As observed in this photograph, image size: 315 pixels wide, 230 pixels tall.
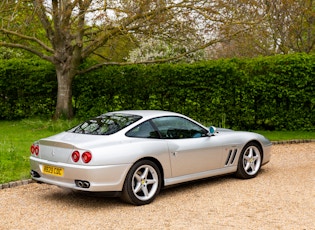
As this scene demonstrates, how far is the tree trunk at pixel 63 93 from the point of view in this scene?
683 inches

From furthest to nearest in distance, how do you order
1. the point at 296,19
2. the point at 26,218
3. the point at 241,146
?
the point at 296,19, the point at 241,146, the point at 26,218

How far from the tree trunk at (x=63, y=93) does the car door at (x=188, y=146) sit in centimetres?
1024

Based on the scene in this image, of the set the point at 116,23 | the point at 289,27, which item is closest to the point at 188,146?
the point at 116,23

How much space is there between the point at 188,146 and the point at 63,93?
1085cm

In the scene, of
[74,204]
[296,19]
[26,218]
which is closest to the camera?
[26,218]

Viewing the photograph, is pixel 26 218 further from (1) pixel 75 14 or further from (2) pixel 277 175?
(1) pixel 75 14

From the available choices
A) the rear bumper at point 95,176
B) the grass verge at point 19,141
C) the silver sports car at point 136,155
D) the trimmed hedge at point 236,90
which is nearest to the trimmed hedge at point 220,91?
the trimmed hedge at point 236,90

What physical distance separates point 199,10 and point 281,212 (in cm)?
1024

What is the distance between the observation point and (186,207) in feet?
22.0

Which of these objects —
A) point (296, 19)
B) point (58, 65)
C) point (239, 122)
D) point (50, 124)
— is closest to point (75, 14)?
point (58, 65)

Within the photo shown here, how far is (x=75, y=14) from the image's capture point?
1605cm

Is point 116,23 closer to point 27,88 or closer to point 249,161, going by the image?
point 27,88

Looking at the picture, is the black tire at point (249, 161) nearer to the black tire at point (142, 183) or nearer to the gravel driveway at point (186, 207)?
the gravel driveway at point (186, 207)

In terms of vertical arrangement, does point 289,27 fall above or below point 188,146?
above
